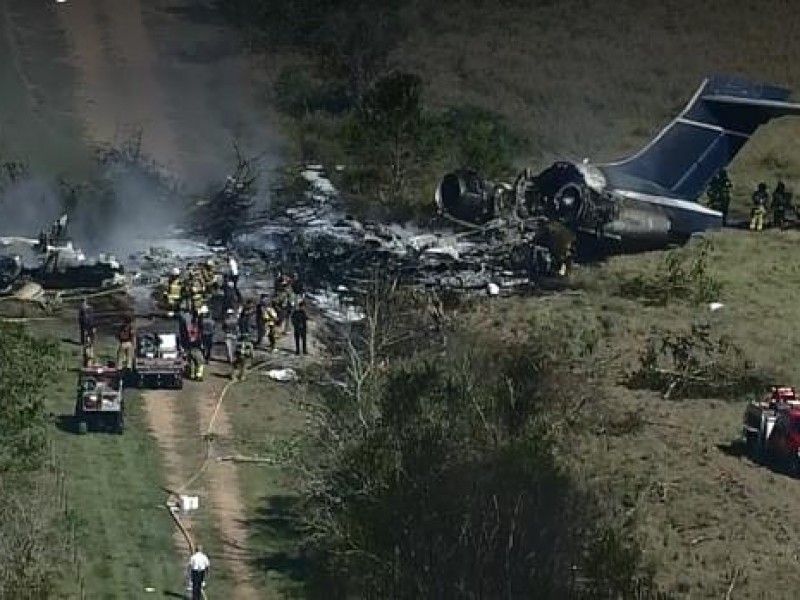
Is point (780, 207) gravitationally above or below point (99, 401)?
above

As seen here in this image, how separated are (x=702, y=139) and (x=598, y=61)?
22.5 m

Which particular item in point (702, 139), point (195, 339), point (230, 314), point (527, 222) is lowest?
point (195, 339)

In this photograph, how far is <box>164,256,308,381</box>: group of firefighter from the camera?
137 feet

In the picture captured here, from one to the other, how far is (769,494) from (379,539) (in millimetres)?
10061

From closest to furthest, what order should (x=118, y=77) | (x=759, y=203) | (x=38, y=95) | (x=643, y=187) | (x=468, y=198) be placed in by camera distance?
(x=468, y=198) → (x=643, y=187) → (x=759, y=203) → (x=38, y=95) → (x=118, y=77)

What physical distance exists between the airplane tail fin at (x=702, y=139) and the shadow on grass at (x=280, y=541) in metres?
19.3

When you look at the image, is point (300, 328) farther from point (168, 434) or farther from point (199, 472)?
point (199, 472)

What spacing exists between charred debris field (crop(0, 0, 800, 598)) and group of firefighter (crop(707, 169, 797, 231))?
69 centimetres

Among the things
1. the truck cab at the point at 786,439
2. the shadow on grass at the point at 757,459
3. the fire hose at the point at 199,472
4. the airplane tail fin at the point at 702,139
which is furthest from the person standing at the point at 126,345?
the airplane tail fin at the point at 702,139

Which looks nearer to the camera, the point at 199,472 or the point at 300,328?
the point at 199,472

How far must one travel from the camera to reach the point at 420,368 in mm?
32688

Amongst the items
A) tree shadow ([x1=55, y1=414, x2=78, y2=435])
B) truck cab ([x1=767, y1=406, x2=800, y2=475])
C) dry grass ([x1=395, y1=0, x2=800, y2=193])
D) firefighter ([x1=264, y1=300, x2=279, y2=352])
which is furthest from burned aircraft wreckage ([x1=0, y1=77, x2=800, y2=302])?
truck cab ([x1=767, y1=406, x2=800, y2=475])

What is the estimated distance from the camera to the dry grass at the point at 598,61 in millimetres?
64875

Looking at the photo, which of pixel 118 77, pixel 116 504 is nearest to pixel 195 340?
pixel 116 504
